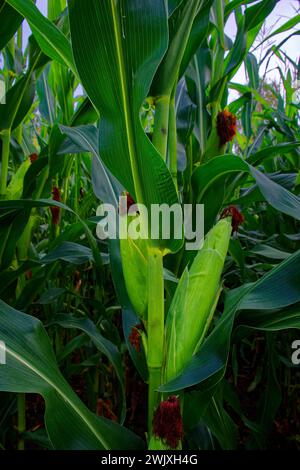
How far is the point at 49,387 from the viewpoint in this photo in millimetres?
637

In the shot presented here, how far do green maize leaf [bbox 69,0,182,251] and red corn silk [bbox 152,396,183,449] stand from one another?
0.23 metres

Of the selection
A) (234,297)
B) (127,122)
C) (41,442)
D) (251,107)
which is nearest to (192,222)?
(234,297)

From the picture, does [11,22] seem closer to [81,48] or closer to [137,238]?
[81,48]

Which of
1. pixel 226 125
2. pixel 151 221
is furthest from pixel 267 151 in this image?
pixel 151 221

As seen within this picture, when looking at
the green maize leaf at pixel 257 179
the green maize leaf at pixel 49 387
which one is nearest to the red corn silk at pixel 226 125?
the green maize leaf at pixel 257 179

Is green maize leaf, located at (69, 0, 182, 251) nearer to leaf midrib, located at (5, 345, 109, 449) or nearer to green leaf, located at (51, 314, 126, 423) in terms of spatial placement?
leaf midrib, located at (5, 345, 109, 449)

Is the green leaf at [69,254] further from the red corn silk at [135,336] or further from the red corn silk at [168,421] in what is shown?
the red corn silk at [168,421]

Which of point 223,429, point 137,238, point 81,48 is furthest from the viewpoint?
point 223,429

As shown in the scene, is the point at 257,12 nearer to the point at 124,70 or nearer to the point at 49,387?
the point at 124,70

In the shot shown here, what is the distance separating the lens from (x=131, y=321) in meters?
0.81

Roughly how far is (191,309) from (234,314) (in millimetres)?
62

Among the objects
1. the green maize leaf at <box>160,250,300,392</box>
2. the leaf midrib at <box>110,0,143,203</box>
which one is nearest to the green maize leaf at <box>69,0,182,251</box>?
the leaf midrib at <box>110,0,143,203</box>

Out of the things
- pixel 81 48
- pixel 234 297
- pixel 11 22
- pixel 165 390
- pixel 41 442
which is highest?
pixel 11 22

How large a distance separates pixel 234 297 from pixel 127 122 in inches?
14.1
